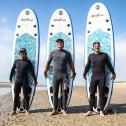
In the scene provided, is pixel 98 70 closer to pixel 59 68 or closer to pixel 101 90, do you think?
pixel 101 90

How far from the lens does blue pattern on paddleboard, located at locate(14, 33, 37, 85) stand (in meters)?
11.4

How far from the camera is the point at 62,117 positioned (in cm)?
968

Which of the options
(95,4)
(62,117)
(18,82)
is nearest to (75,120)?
(62,117)

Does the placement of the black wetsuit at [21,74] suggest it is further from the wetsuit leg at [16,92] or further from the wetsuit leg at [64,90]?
the wetsuit leg at [64,90]

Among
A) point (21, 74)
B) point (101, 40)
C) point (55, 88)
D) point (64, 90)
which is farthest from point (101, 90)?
point (21, 74)

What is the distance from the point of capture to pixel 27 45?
11.6m

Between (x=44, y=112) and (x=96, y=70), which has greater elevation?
(x=96, y=70)

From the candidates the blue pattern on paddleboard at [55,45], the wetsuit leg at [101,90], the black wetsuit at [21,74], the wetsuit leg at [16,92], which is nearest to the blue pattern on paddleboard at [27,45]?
the blue pattern on paddleboard at [55,45]

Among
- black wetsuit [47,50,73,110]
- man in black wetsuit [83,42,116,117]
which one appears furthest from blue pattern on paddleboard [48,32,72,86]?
man in black wetsuit [83,42,116,117]

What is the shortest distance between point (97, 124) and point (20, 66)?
2861 millimetres

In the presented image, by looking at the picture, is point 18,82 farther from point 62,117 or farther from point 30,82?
point 62,117

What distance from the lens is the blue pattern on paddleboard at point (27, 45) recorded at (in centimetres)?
1144

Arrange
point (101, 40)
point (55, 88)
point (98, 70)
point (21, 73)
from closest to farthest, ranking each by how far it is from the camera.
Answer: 1. point (98, 70)
2. point (55, 88)
3. point (21, 73)
4. point (101, 40)

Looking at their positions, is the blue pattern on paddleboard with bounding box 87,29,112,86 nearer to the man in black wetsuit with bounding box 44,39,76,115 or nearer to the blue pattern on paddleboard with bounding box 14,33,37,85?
the man in black wetsuit with bounding box 44,39,76,115
